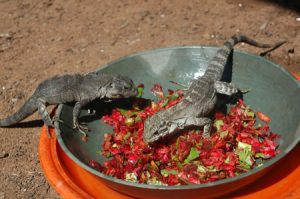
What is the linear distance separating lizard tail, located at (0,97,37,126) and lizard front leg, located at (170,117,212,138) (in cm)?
196

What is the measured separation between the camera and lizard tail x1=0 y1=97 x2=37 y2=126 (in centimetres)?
574

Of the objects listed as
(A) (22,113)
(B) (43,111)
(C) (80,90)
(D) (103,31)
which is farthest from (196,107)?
(D) (103,31)

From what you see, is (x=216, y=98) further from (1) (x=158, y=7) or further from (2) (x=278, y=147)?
(1) (x=158, y=7)

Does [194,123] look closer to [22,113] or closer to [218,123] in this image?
[218,123]

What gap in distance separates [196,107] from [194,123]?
0.18 meters

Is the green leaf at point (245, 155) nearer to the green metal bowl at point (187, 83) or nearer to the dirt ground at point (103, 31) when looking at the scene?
the green metal bowl at point (187, 83)

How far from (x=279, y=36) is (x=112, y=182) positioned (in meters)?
4.66

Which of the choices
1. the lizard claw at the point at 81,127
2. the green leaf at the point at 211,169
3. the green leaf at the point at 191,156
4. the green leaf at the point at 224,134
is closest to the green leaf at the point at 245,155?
the green leaf at the point at 224,134

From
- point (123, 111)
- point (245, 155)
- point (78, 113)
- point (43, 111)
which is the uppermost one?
point (245, 155)

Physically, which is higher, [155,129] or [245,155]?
[155,129]

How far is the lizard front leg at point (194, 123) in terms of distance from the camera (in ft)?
15.2

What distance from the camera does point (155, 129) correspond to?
176 inches

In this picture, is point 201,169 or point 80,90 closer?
point 201,169

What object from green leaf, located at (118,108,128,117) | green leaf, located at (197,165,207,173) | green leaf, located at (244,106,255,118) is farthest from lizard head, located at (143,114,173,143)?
green leaf, located at (244,106,255,118)
